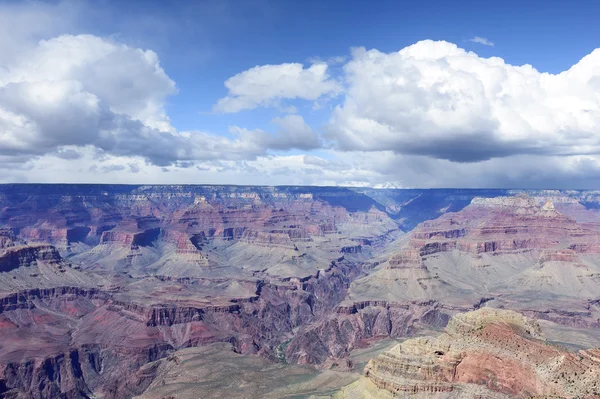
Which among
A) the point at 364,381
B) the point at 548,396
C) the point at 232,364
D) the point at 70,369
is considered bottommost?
the point at 70,369

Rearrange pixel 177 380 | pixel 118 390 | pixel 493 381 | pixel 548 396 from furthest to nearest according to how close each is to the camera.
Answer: pixel 118 390 → pixel 177 380 → pixel 493 381 → pixel 548 396

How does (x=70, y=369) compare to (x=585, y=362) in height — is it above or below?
below

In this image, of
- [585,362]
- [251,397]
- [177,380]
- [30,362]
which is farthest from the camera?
[30,362]

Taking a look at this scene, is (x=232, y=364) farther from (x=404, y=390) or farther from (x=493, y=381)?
(x=493, y=381)

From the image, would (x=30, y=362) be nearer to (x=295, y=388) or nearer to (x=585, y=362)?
(x=295, y=388)

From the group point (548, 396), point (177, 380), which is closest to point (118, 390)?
point (177, 380)

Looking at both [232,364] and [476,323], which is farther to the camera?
[232,364]
